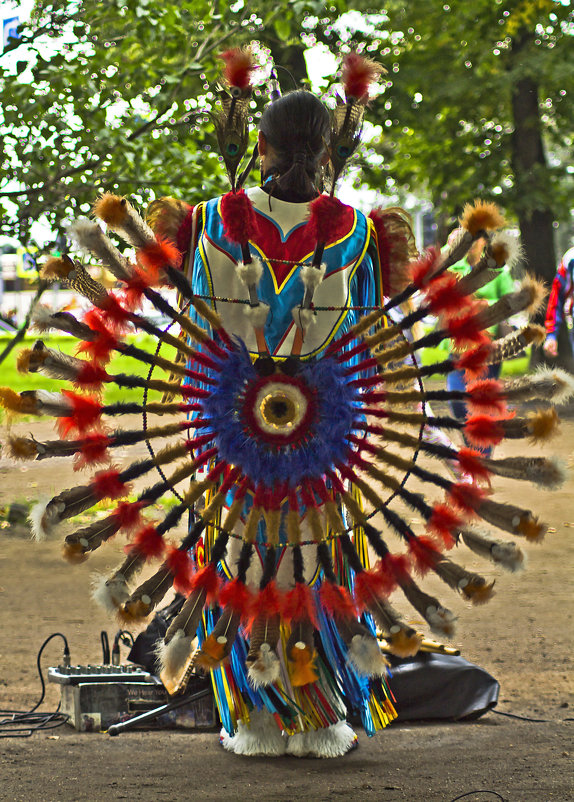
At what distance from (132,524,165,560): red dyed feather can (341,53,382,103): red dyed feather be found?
1.27 meters

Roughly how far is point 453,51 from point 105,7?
9064mm

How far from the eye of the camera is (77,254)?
578 cm

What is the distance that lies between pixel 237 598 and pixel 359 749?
2.55ft

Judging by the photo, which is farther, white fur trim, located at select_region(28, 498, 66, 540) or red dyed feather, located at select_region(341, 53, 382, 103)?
red dyed feather, located at select_region(341, 53, 382, 103)

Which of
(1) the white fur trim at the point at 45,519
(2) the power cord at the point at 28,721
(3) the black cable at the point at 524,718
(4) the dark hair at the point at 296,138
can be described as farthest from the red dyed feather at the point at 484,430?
(2) the power cord at the point at 28,721

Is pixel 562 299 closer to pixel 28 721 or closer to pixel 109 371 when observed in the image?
pixel 109 371

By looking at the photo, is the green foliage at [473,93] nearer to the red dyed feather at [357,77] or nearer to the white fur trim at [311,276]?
the red dyed feather at [357,77]

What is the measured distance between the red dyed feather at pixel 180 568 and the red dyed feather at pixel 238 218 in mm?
844

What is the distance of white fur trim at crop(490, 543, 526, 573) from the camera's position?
2344 millimetres

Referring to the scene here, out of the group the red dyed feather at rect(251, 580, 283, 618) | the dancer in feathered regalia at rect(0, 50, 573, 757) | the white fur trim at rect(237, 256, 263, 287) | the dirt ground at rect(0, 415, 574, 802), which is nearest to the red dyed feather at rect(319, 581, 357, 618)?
the dancer in feathered regalia at rect(0, 50, 573, 757)

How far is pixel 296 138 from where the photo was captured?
274 centimetres

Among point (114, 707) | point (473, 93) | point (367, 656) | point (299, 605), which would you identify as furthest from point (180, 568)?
point (473, 93)

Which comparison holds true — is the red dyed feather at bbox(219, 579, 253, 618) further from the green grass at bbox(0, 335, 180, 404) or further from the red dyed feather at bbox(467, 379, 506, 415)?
the red dyed feather at bbox(467, 379, 506, 415)

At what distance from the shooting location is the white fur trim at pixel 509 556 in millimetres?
2344
